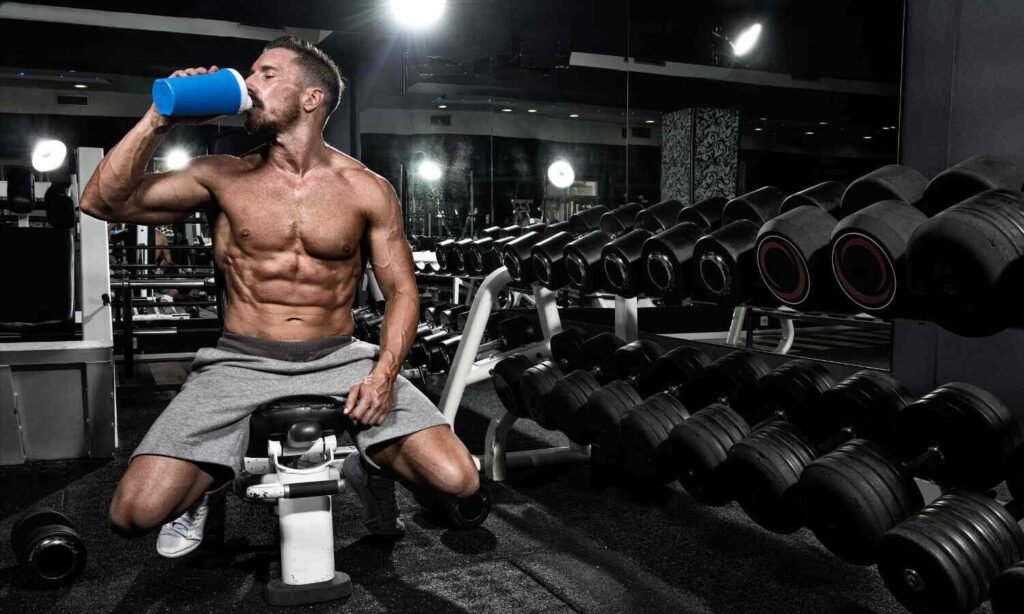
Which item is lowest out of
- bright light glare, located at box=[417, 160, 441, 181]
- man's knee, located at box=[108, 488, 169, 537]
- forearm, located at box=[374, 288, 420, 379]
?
man's knee, located at box=[108, 488, 169, 537]

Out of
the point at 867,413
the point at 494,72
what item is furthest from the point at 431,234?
the point at 867,413

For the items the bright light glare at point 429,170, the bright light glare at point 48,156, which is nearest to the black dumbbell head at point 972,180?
the bright light glare at point 48,156

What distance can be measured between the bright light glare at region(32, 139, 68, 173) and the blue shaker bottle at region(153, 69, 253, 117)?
13.9 ft

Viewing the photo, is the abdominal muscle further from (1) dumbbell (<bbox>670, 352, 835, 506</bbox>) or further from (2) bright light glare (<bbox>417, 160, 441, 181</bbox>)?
(2) bright light glare (<bbox>417, 160, 441, 181</bbox>)

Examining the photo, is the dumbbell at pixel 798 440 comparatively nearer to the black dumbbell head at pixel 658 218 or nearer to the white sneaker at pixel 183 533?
the black dumbbell head at pixel 658 218

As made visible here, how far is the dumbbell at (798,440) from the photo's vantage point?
5.55 ft

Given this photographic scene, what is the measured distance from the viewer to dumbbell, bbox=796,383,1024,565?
1.45 meters

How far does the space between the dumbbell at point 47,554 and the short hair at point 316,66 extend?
1225 mm

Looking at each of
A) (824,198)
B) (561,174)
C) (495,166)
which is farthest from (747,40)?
(495,166)

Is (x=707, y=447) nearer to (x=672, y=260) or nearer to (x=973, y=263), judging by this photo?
(x=672, y=260)

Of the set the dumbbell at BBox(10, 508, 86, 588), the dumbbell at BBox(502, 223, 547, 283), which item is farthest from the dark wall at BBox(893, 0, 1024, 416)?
the dumbbell at BBox(10, 508, 86, 588)

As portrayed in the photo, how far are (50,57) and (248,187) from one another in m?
7.33

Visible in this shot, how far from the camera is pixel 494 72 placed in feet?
17.4

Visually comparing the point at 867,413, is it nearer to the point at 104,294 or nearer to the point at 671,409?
the point at 671,409
